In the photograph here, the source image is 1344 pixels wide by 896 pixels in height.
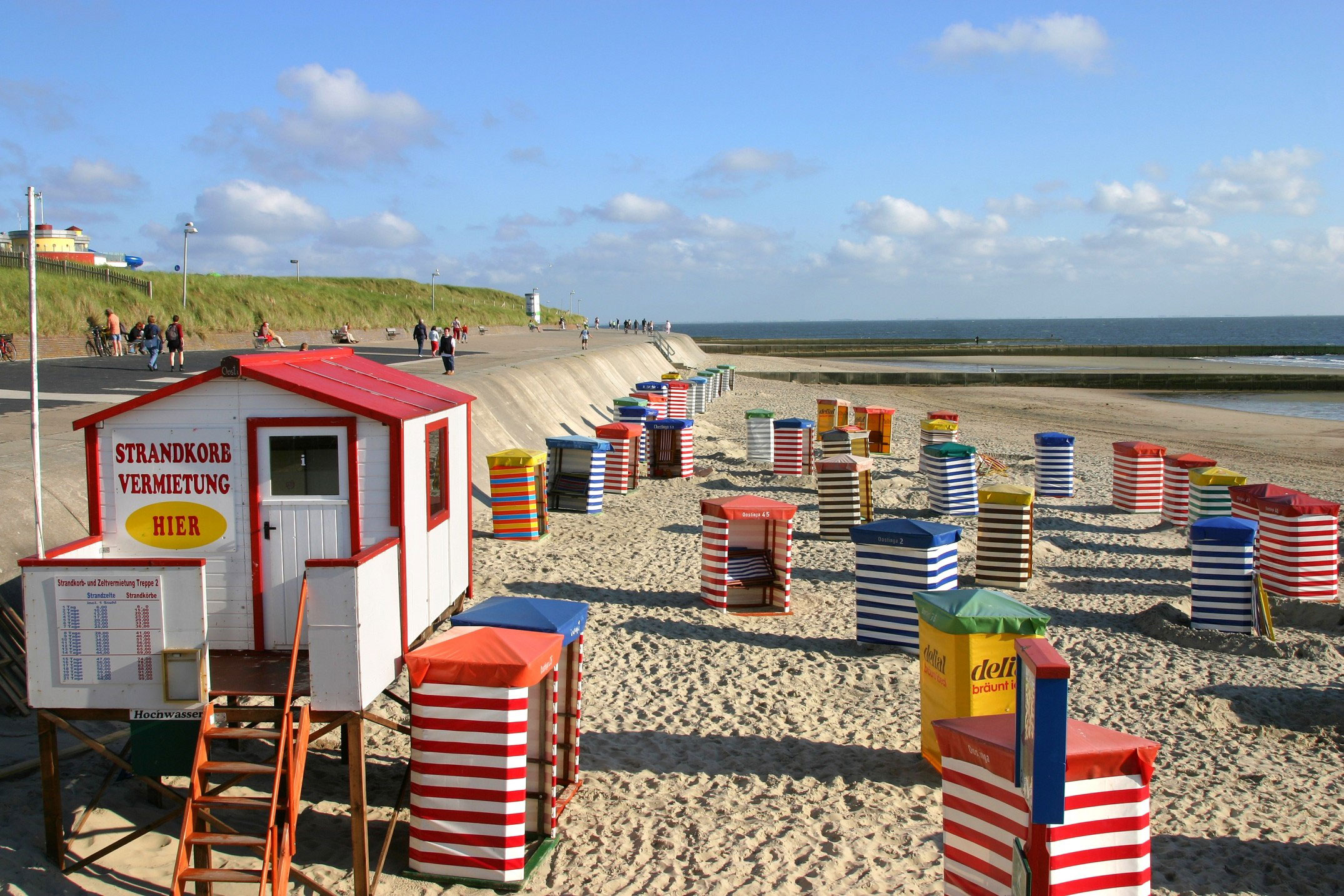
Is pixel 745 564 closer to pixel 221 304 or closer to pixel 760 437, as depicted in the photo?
pixel 760 437

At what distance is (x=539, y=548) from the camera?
15617 millimetres

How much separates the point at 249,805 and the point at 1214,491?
1602 centimetres

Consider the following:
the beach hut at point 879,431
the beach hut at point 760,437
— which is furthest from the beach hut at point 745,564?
the beach hut at point 879,431

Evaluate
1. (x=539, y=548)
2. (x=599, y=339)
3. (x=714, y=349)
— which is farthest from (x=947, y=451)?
(x=714, y=349)

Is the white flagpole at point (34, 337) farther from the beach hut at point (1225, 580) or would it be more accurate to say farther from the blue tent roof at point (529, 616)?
the beach hut at point (1225, 580)

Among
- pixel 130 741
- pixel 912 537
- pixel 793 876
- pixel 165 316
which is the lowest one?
pixel 793 876

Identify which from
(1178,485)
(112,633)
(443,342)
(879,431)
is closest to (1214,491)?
(1178,485)

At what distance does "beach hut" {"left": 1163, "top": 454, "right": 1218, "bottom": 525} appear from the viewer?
18.8 metres

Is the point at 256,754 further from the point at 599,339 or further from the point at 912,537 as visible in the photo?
the point at 599,339

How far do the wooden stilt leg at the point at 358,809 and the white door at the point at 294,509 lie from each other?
1.28 metres

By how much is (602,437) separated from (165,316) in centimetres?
3030

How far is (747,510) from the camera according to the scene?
12.8m

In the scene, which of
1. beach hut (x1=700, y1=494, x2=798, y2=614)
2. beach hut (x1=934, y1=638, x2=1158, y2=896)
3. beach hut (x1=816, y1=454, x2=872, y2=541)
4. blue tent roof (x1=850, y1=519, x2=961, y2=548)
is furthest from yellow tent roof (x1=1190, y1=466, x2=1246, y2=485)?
beach hut (x1=934, y1=638, x2=1158, y2=896)

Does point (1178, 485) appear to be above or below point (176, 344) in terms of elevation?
below
